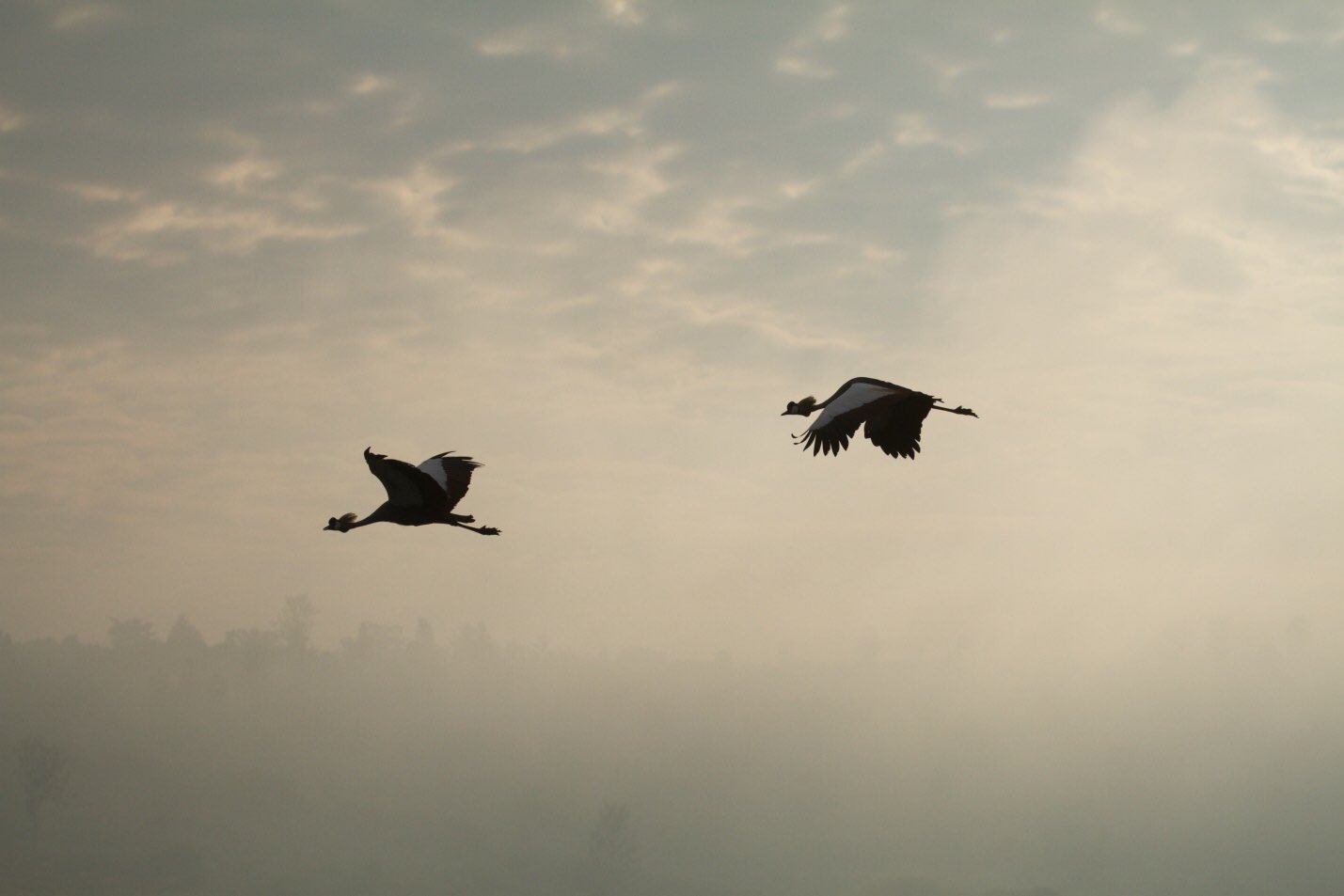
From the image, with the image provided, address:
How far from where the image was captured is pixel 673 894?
199 metres

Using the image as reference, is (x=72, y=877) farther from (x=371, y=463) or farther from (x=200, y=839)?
(x=371, y=463)

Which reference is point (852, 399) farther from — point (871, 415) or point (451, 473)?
point (451, 473)

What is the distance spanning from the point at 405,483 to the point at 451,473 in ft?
8.89

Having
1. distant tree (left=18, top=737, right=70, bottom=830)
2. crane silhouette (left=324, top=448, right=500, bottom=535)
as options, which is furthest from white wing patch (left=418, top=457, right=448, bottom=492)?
distant tree (left=18, top=737, right=70, bottom=830)

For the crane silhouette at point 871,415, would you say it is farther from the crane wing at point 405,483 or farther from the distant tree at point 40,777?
the distant tree at point 40,777

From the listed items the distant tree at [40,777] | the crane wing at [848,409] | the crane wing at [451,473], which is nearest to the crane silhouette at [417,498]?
the crane wing at [451,473]

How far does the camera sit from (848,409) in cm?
2220

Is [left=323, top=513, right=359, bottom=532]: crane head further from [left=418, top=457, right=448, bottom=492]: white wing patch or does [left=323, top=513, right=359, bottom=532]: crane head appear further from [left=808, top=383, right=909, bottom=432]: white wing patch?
[left=808, top=383, right=909, bottom=432]: white wing patch

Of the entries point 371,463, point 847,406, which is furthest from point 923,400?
point 371,463

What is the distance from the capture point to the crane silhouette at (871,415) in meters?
21.8

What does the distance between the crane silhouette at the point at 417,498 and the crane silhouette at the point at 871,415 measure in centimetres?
642

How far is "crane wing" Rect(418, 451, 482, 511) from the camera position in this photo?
23.7 metres

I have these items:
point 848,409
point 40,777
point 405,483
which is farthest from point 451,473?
point 40,777

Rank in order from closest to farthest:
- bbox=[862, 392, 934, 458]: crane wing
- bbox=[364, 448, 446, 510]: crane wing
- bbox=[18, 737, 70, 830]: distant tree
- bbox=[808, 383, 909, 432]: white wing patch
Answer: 1. bbox=[364, 448, 446, 510]: crane wing
2. bbox=[808, 383, 909, 432]: white wing patch
3. bbox=[862, 392, 934, 458]: crane wing
4. bbox=[18, 737, 70, 830]: distant tree
